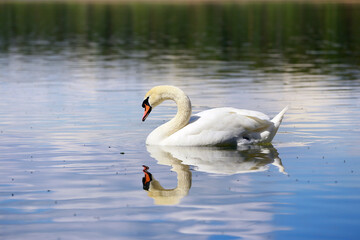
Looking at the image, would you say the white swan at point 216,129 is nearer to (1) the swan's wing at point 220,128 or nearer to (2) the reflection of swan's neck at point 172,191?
(1) the swan's wing at point 220,128

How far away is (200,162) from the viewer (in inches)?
581

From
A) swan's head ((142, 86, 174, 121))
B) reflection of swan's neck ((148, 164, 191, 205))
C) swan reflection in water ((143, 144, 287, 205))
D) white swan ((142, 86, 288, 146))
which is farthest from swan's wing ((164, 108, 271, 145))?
reflection of swan's neck ((148, 164, 191, 205))

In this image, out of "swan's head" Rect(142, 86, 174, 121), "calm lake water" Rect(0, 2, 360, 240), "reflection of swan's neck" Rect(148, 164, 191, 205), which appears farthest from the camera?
"swan's head" Rect(142, 86, 174, 121)

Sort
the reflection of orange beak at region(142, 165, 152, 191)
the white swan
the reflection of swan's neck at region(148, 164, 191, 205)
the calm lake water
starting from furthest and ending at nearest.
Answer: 1. the white swan
2. the reflection of orange beak at region(142, 165, 152, 191)
3. the reflection of swan's neck at region(148, 164, 191, 205)
4. the calm lake water

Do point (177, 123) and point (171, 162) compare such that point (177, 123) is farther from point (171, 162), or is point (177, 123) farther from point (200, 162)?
point (200, 162)

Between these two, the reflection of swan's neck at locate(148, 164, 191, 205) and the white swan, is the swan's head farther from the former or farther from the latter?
the reflection of swan's neck at locate(148, 164, 191, 205)

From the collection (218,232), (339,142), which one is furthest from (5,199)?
(339,142)

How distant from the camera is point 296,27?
82.7 m

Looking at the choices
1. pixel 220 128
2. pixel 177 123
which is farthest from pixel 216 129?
pixel 177 123

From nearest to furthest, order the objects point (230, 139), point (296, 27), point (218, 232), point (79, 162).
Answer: point (218, 232) → point (79, 162) → point (230, 139) → point (296, 27)

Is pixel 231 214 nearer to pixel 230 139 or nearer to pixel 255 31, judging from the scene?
pixel 230 139

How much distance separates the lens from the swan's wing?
1619 centimetres

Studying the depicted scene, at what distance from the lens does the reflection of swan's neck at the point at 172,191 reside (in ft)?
38.6

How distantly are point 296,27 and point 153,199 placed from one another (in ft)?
238
